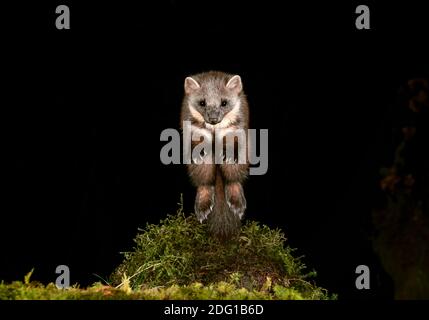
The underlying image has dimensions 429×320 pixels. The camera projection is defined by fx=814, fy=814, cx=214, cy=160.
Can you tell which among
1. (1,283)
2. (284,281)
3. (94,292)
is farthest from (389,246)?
(1,283)

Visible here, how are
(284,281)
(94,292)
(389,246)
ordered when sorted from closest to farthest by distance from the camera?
(94,292), (389,246), (284,281)

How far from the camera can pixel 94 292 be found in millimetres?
6879

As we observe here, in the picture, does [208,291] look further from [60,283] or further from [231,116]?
[231,116]

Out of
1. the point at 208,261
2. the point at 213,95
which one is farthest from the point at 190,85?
the point at 208,261

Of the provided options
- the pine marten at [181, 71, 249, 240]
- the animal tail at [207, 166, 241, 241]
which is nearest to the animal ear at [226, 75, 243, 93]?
the pine marten at [181, 71, 249, 240]

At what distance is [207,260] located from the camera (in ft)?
A: 27.3

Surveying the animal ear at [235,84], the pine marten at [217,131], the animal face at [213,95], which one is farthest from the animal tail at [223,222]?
the animal ear at [235,84]

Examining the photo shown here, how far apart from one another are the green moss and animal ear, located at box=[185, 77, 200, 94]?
1241mm

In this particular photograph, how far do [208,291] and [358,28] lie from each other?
9.64 ft

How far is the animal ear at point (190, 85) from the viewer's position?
28.0 ft

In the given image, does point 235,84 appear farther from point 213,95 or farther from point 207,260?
point 207,260

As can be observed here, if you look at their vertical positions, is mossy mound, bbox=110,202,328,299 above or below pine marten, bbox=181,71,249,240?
below

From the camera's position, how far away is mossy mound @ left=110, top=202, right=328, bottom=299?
8.18 meters

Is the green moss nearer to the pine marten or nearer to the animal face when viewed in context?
the pine marten
